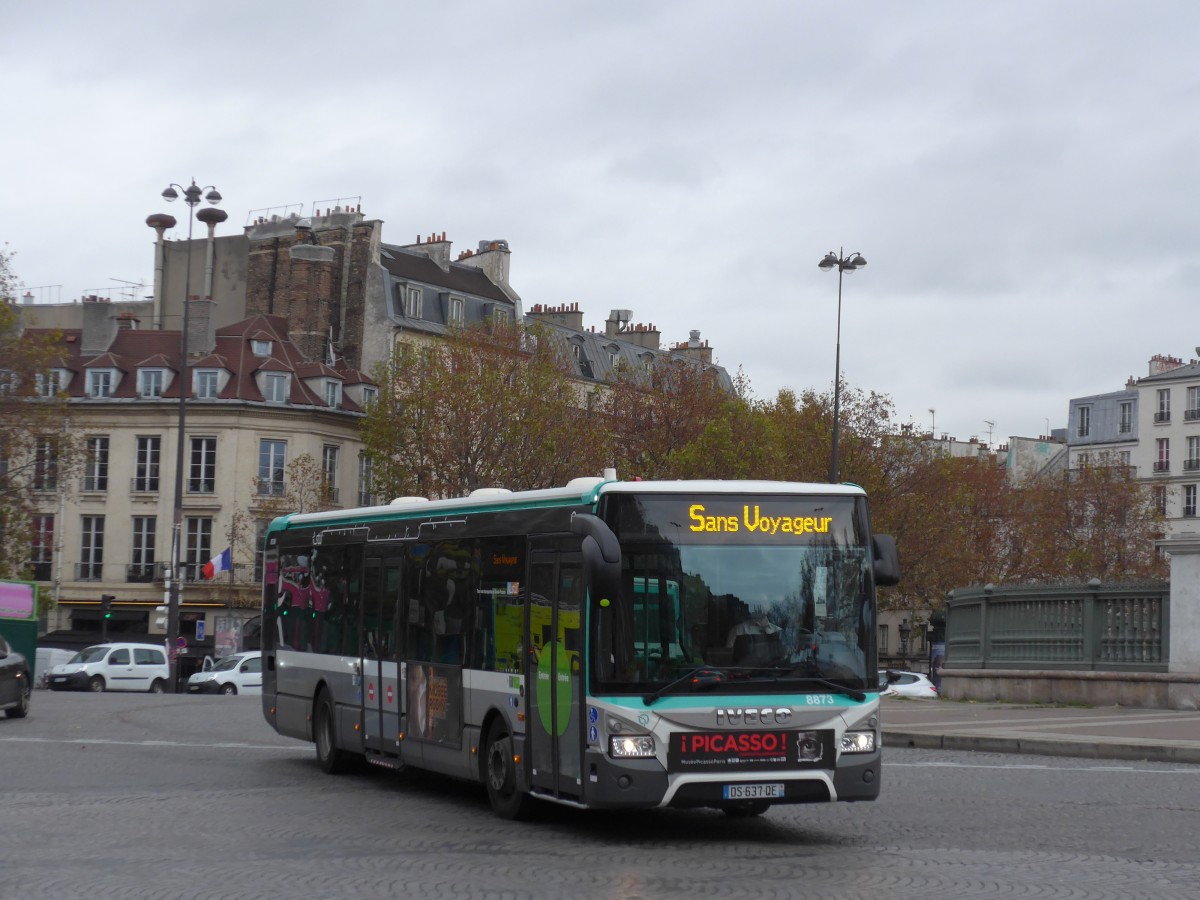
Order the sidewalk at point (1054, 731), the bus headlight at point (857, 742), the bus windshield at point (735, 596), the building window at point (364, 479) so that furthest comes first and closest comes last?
the building window at point (364, 479)
the sidewalk at point (1054, 731)
the bus headlight at point (857, 742)
the bus windshield at point (735, 596)

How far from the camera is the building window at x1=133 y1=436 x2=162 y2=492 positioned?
68875 mm

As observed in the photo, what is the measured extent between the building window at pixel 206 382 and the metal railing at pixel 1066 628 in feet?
141

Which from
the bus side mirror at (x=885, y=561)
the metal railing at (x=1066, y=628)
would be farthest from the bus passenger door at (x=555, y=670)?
the metal railing at (x=1066, y=628)

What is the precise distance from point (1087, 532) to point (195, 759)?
6924 centimetres

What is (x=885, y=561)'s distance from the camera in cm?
1276

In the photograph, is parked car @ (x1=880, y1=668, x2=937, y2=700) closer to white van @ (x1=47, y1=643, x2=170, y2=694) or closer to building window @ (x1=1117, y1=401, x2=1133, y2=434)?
white van @ (x1=47, y1=643, x2=170, y2=694)

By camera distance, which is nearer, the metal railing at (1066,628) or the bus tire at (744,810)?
the bus tire at (744,810)

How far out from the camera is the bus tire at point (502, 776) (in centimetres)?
1353

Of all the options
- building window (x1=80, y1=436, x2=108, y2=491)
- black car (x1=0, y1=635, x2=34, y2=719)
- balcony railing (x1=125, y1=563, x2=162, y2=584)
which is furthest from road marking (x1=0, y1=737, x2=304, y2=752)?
building window (x1=80, y1=436, x2=108, y2=491)

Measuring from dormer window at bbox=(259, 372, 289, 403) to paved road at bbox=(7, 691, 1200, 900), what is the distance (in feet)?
169

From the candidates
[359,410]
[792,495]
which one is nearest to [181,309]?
[359,410]

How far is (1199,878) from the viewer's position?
1040 centimetres

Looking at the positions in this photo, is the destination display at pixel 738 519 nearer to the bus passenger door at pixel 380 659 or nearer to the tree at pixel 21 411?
the bus passenger door at pixel 380 659

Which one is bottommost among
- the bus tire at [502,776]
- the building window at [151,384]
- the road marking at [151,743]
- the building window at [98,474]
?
the road marking at [151,743]
